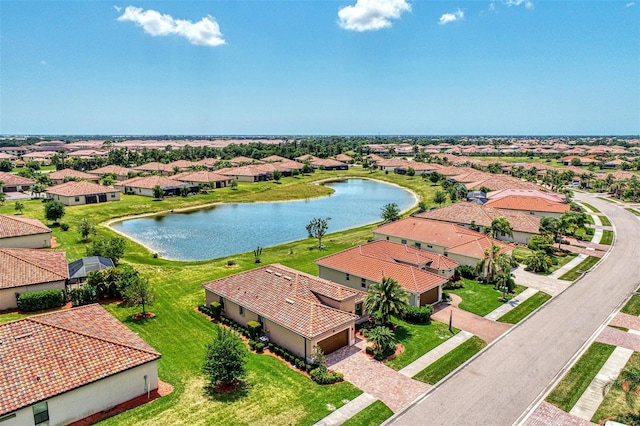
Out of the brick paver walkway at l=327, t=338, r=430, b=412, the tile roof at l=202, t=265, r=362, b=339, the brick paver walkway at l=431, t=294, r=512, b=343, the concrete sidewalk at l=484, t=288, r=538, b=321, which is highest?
the tile roof at l=202, t=265, r=362, b=339

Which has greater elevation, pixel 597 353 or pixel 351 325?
pixel 351 325

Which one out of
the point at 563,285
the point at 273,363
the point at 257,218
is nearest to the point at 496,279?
the point at 563,285

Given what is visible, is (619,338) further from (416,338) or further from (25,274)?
(25,274)

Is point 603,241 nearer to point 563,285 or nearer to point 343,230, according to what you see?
point 563,285

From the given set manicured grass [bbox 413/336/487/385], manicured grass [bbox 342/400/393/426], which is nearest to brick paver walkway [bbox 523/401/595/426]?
manicured grass [bbox 413/336/487/385]

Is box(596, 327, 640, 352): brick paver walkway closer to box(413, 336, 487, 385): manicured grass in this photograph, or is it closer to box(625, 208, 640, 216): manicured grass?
box(413, 336, 487, 385): manicured grass

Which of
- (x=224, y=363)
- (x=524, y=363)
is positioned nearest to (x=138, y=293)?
(x=224, y=363)

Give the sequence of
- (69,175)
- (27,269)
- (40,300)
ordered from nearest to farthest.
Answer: (40,300) < (27,269) < (69,175)
